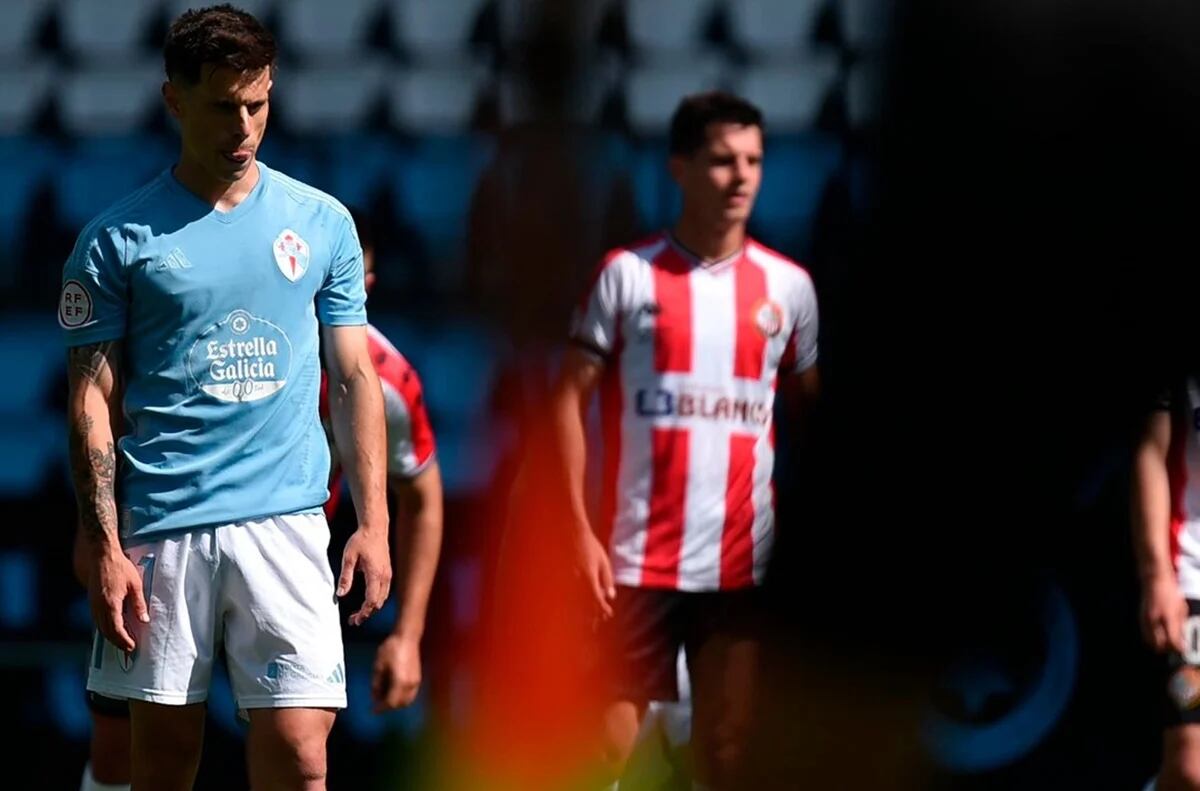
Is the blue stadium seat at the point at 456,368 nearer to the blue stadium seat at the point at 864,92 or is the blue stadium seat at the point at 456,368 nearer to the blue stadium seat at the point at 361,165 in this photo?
the blue stadium seat at the point at 361,165

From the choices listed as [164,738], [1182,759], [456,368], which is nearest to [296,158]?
[456,368]

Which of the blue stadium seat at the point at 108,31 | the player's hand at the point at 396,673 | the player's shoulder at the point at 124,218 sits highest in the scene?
the blue stadium seat at the point at 108,31

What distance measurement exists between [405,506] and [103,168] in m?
0.92

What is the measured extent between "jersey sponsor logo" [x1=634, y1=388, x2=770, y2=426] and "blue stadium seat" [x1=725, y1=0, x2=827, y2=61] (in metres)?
0.65

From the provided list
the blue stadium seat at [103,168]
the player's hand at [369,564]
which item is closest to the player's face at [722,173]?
the blue stadium seat at [103,168]

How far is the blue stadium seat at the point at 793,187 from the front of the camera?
3.88 metres

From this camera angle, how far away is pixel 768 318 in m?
3.80

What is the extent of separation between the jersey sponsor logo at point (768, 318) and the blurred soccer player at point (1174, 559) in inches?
26.1

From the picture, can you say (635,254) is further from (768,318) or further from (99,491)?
(99,491)

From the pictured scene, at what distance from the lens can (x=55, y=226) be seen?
13.6 feet

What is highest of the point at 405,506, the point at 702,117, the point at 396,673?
the point at 702,117

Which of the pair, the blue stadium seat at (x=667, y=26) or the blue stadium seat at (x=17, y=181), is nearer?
the blue stadium seat at (x=667, y=26)

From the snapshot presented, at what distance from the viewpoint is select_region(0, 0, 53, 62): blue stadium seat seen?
162 inches

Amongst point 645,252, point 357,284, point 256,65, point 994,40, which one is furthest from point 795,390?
point 256,65
